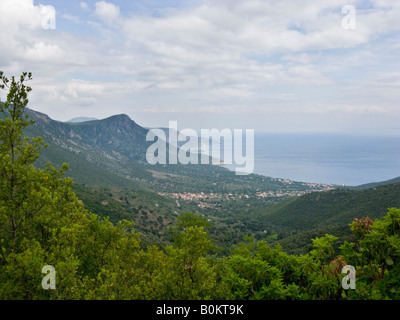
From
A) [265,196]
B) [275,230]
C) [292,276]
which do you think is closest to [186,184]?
[265,196]

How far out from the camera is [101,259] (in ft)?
38.4

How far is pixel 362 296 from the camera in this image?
8219mm

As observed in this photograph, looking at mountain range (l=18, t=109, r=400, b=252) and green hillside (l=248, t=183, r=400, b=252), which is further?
mountain range (l=18, t=109, r=400, b=252)

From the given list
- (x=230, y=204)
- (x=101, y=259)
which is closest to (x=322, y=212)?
(x=230, y=204)

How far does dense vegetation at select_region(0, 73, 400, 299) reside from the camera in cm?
790

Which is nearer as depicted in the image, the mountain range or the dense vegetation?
the dense vegetation

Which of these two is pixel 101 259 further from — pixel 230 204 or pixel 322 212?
pixel 230 204

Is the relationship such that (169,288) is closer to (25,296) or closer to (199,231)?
(199,231)

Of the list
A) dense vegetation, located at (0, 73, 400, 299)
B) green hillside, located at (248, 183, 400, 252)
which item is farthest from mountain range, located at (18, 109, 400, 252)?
dense vegetation, located at (0, 73, 400, 299)

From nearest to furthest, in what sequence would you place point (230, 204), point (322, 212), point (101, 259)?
point (101, 259)
point (322, 212)
point (230, 204)

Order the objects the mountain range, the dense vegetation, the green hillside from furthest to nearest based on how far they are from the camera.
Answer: the mountain range → the green hillside → the dense vegetation

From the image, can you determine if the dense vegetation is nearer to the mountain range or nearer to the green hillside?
the mountain range

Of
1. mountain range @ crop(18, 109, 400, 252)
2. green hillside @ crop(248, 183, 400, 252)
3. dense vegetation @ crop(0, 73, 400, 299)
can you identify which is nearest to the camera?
dense vegetation @ crop(0, 73, 400, 299)
